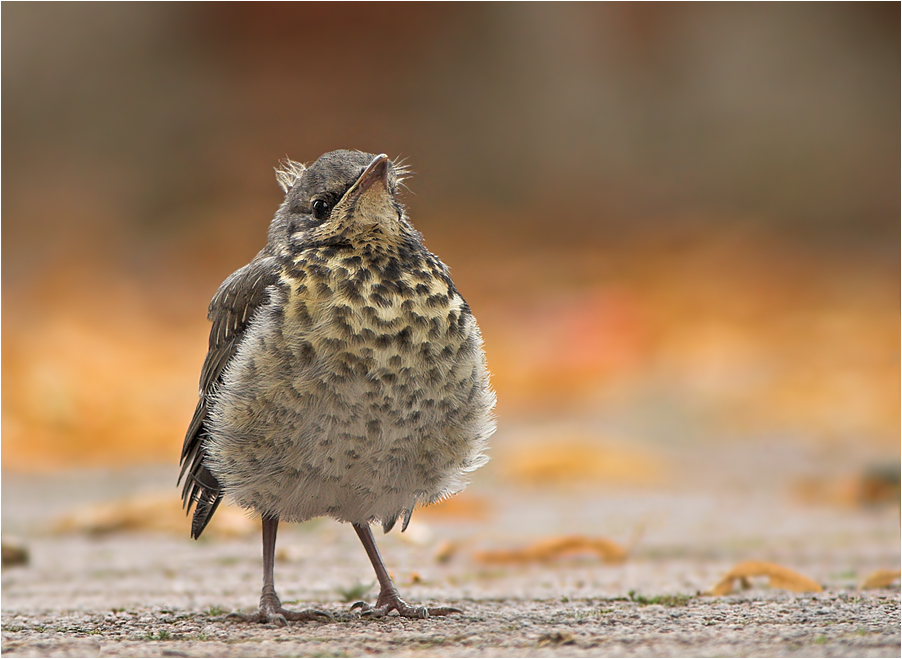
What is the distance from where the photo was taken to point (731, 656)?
3.27 m

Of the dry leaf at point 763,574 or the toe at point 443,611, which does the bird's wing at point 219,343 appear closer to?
the toe at point 443,611

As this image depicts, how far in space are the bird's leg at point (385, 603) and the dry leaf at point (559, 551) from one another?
5.45 feet

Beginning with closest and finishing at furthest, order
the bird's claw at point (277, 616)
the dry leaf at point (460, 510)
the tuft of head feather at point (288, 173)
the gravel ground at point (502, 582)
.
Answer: the gravel ground at point (502, 582) → the bird's claw at point (277, 616) → the tuft of head feather at point (288, 173) → the dry leaf at point (460, 510)

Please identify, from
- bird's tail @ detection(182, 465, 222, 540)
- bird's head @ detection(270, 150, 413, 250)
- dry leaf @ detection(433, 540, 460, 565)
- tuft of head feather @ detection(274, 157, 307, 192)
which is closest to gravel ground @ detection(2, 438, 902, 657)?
dry leaf @ detection(433, 540, 460, 565)

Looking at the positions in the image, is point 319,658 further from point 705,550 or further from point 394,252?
point 705,550

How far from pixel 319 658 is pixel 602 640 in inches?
35.5

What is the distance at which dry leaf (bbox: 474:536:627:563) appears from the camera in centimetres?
611

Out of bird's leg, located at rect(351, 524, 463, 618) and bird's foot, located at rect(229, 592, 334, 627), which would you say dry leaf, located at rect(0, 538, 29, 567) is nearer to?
bird's foot, located at rect(229, 592, 334, 627)

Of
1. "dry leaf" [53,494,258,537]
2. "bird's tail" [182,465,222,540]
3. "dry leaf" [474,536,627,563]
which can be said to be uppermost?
"dry leaf" [53,494,258,537]

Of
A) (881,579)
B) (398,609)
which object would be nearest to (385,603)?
(398,609)

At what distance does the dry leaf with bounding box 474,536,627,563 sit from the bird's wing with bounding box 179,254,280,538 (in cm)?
202

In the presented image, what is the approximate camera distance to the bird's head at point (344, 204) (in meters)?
4.27

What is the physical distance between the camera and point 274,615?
13.7 feet

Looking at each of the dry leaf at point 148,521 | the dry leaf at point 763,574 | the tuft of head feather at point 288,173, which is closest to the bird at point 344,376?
the tuft of head feather at point 288,173
